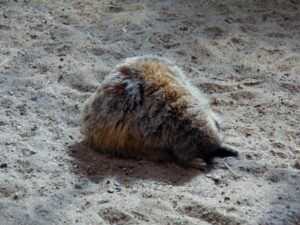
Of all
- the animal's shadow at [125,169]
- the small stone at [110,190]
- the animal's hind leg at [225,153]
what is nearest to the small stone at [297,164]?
the animal's hind leg at [225,153]

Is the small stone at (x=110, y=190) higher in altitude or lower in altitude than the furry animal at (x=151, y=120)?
lower

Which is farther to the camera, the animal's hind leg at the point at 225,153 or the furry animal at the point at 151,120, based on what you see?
the animal's hind leg at the point at 225,153

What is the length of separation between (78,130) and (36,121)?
0.90 ft

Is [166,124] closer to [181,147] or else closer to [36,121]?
[181,147]

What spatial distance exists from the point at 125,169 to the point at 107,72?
1198 mm

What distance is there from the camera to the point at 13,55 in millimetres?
4773

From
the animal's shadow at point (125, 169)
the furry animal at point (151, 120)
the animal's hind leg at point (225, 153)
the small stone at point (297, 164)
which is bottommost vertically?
the animal's shadow at point (125, 169)

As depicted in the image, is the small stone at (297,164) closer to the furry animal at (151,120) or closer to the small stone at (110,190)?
the furry animal at (151,120)

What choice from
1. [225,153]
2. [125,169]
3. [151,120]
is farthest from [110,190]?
[225,153]

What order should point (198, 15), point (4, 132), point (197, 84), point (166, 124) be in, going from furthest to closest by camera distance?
point (198, 15)
point (197, 84)
point (4, 132)
point (166, 124)

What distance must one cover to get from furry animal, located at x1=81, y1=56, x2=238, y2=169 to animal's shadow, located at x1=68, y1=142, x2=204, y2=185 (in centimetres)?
4

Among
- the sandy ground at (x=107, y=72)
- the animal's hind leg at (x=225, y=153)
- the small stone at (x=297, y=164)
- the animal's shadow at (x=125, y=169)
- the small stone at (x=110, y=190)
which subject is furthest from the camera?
the animal's hind leg at (x=225, y=153)

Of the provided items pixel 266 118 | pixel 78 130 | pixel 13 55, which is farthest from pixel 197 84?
pixel 13 55

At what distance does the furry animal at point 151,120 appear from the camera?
3525 mm
